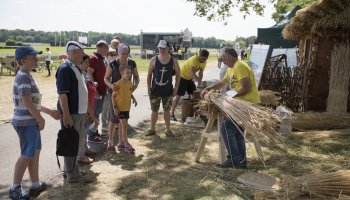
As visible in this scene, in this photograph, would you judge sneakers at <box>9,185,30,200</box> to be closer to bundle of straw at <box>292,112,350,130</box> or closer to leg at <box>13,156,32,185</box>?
leg at <box>13,156,32,185</box>

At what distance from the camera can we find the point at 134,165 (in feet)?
18.8

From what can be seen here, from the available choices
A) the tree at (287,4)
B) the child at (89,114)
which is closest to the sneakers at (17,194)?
the child at (89,114)

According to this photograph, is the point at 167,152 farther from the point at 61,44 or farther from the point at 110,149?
the point at 61,44

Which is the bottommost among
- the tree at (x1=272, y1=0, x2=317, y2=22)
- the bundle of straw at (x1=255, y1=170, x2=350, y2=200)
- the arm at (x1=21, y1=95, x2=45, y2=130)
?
the bundle of straw at (x1=255, y1=170, x2=350, y2=200)

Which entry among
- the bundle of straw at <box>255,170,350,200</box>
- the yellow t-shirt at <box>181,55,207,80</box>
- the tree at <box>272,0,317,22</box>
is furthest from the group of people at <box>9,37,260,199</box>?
the tree at <box>272,0,317,22</box>

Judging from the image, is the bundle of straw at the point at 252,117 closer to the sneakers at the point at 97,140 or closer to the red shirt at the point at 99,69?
the red shirt at the point at 99,69

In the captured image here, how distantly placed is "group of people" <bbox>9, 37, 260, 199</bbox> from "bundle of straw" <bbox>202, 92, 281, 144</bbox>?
0.26m

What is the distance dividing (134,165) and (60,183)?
1.20 m

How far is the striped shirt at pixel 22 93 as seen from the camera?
405 centimetres

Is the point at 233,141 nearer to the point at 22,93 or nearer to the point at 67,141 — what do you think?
the point at 67,141

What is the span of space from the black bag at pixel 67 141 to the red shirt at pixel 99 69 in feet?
7.10

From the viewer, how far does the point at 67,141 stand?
15.1ft

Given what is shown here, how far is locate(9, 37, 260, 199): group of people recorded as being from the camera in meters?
4.17

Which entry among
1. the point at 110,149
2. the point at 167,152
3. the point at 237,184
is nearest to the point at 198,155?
the point at 167,152
